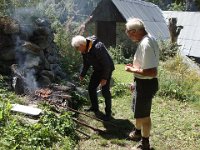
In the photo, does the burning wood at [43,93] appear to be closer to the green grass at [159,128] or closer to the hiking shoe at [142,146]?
the green grass at [159,128]

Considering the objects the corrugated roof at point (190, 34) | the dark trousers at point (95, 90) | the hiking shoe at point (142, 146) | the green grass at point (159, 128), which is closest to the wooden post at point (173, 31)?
the corrugated roof at point (190, 34)

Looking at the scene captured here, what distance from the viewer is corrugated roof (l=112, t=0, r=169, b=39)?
2120 cm

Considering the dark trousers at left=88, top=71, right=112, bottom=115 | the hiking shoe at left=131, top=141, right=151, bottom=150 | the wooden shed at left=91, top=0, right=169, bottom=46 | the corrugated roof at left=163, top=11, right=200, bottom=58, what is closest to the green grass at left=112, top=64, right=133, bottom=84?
the dark trousers at left=88, top=71, right=112, bottom=115

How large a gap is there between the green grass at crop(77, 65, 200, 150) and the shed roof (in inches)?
480

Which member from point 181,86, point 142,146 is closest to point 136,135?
point 142,146

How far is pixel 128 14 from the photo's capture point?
21.1 m

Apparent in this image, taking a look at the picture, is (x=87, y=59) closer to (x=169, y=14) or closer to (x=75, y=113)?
(x=75, y=113)

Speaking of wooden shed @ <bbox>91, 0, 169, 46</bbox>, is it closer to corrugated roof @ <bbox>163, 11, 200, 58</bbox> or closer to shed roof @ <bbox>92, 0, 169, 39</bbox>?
shed roof @ <bbox>92, 0, 169, 39</bbox>

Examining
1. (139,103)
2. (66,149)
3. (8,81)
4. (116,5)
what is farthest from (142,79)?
(116,5)

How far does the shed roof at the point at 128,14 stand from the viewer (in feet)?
69.2

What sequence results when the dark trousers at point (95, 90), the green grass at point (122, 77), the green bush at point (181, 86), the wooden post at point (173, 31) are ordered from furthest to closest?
the wooden post at point (173, 31) → the green grass at point (122, 77) → the green bush at point (181, 86) → the dark trousers at point (95, 90)

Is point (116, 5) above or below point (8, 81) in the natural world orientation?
above

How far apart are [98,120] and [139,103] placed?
6.23ft

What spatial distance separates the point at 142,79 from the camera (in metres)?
5.37
